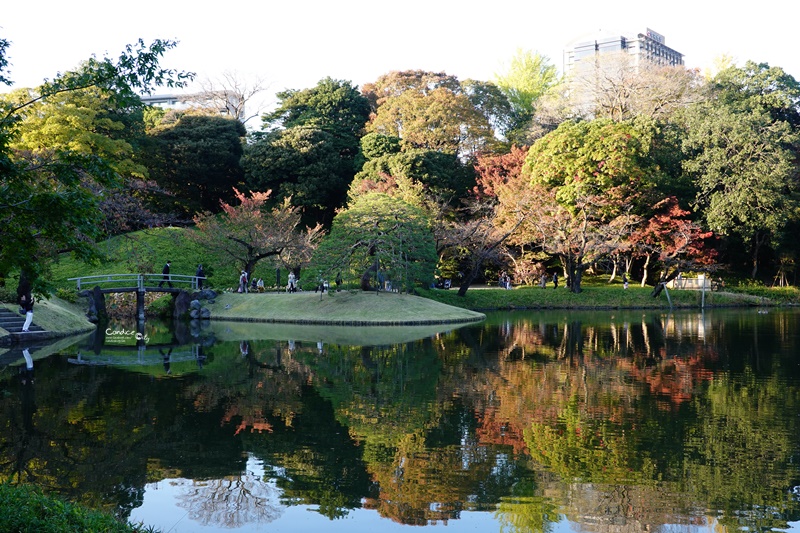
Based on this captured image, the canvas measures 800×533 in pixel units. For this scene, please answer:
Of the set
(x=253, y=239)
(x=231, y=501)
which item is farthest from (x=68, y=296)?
(x=231, y=501)

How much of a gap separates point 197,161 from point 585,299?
2653 centimetres

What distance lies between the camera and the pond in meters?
7.55

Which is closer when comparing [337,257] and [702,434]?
[702,434]

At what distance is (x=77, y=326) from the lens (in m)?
27.4

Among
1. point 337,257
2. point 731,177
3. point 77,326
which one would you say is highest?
point 731,177

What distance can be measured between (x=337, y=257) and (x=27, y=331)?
12242 millimetres

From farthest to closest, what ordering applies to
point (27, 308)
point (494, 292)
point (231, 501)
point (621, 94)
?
1. point (621, 94)
2. point (494, 292)
3. point (27, 308)
4. point (231, 501)

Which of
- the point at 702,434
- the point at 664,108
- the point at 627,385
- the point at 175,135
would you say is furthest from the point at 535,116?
the point at 702,434

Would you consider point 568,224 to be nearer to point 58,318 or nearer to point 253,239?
point 253,239

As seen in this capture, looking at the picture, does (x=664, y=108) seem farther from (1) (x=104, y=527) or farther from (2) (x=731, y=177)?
(1) (x=104, y=527)

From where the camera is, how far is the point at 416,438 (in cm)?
1037

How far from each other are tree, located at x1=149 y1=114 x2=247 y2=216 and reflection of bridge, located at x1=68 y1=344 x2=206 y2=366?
26.0 metres

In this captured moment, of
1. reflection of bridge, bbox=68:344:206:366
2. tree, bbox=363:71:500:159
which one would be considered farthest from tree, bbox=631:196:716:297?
reflection of bridge, bbox=68:344:206:366

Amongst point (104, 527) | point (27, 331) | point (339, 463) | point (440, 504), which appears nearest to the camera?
point (104, 527)
